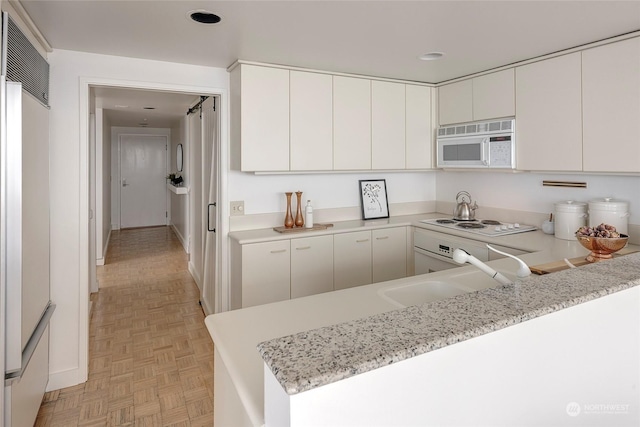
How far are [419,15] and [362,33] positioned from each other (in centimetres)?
37

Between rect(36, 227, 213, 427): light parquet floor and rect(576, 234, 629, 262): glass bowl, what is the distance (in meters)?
2.25

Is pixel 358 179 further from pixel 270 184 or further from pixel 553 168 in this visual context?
pixel 553 168

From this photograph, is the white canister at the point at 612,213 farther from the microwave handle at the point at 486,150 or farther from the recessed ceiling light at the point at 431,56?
the recessed ceiling light at the point at 431,56

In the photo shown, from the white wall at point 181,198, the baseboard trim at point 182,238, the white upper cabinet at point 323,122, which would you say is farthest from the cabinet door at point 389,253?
the baseboard trim at point 182,238

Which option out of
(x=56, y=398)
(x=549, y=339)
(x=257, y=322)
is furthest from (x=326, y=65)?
(x=56, y=398)

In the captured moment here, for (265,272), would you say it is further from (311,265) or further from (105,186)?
(105,186)

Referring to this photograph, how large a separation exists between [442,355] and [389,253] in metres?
2.56

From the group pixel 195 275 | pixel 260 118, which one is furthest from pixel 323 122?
pixel 195 275

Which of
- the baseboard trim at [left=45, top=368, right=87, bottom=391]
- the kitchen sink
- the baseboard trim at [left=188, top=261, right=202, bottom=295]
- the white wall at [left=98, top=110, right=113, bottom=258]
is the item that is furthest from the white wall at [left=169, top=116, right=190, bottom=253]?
the kitchen sink

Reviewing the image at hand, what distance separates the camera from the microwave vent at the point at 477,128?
2.97 metres

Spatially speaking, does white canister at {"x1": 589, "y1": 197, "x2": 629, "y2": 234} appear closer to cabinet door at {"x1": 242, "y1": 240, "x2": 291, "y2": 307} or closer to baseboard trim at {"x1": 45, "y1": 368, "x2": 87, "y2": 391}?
cabinet door at {"x1": 242, "y1": 240, "x2": 291, "y2": 307}

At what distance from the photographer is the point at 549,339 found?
1089 mm

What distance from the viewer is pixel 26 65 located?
190 cm

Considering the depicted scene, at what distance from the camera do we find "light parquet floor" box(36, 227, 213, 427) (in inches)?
90.0
